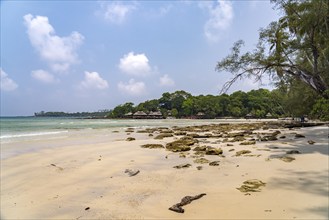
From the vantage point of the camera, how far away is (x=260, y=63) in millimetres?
18141

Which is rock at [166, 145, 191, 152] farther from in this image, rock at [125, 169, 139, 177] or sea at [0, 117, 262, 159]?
sea at [0, 117, 262, 159]

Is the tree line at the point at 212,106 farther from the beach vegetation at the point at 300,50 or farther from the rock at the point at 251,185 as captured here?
the rock at the point at 251,185

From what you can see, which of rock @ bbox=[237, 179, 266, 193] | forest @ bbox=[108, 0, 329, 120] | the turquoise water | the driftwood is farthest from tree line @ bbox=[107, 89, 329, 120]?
the driftwood

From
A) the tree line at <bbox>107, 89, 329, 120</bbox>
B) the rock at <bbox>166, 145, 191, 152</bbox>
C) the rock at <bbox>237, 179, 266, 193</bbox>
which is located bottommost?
the rock at <bbox>237, 179, 266, 193</bbox>

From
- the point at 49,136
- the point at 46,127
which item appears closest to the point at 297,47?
the point at 49,136

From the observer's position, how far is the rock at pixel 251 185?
6171 mm

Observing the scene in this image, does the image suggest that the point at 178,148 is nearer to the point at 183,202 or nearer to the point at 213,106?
the point at 183,202

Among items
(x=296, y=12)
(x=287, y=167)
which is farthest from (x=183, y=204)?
(x=296, y=12)

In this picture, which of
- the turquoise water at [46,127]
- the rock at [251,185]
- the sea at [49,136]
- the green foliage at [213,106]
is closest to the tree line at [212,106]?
the green foliage at [213,106]

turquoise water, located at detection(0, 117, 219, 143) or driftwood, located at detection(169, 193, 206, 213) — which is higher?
turquoise water, located at detection(0, 117, 219, 143)

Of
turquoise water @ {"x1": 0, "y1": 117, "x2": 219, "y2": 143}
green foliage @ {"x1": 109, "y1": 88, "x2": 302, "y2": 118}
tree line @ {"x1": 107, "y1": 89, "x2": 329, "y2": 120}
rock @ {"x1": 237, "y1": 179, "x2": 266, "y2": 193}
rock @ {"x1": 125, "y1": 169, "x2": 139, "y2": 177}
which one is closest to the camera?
rock @ {"x1": 237, "y1": 179, "x2": 266, "y2": 193}

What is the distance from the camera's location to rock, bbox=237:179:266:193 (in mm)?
6171

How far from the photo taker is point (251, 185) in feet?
21.4

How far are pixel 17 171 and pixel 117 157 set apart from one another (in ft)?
11.9
